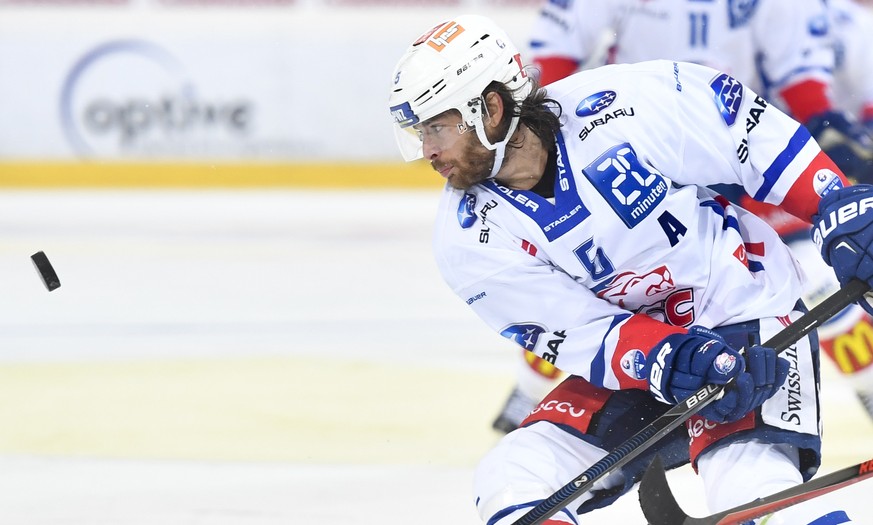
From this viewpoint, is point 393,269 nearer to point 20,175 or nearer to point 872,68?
point 872,68

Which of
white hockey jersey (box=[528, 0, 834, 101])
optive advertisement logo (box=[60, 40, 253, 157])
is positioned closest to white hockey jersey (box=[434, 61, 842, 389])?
white hockey jersey (box=[528, 0, 834, 101])

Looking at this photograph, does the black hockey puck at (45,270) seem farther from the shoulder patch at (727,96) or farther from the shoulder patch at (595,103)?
the shoulder patch at (727,96)

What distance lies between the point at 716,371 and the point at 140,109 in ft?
24.0

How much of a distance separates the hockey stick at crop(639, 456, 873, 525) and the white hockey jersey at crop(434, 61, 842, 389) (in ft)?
0.64

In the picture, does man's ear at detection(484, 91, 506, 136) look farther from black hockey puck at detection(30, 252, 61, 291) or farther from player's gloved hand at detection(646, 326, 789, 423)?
black hockey puck at detection(30, 252, 61, 291)

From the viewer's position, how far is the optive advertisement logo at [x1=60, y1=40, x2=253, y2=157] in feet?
29.2

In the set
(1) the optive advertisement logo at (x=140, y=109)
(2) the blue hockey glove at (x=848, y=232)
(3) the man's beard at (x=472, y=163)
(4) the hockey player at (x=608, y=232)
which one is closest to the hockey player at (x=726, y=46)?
(4) the hockey player at (x=608, y=232)

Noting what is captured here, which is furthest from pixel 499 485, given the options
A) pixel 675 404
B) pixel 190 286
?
pixel 190 286

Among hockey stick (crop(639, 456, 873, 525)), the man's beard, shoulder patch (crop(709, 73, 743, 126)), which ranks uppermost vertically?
the man's beard

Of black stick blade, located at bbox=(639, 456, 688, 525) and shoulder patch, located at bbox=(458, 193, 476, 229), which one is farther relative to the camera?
shoulder patch, located at bbox=(458, 193, 476, 229)

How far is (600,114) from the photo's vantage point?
93.0 inches

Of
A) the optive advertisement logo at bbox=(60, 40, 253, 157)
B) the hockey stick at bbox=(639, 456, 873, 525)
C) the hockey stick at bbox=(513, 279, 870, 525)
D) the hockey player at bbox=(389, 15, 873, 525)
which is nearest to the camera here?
the hockey stick at bbox=(639, 456, 873, 525)

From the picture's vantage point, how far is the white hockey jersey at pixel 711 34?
12.3 ft

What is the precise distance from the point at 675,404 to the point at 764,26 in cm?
190
